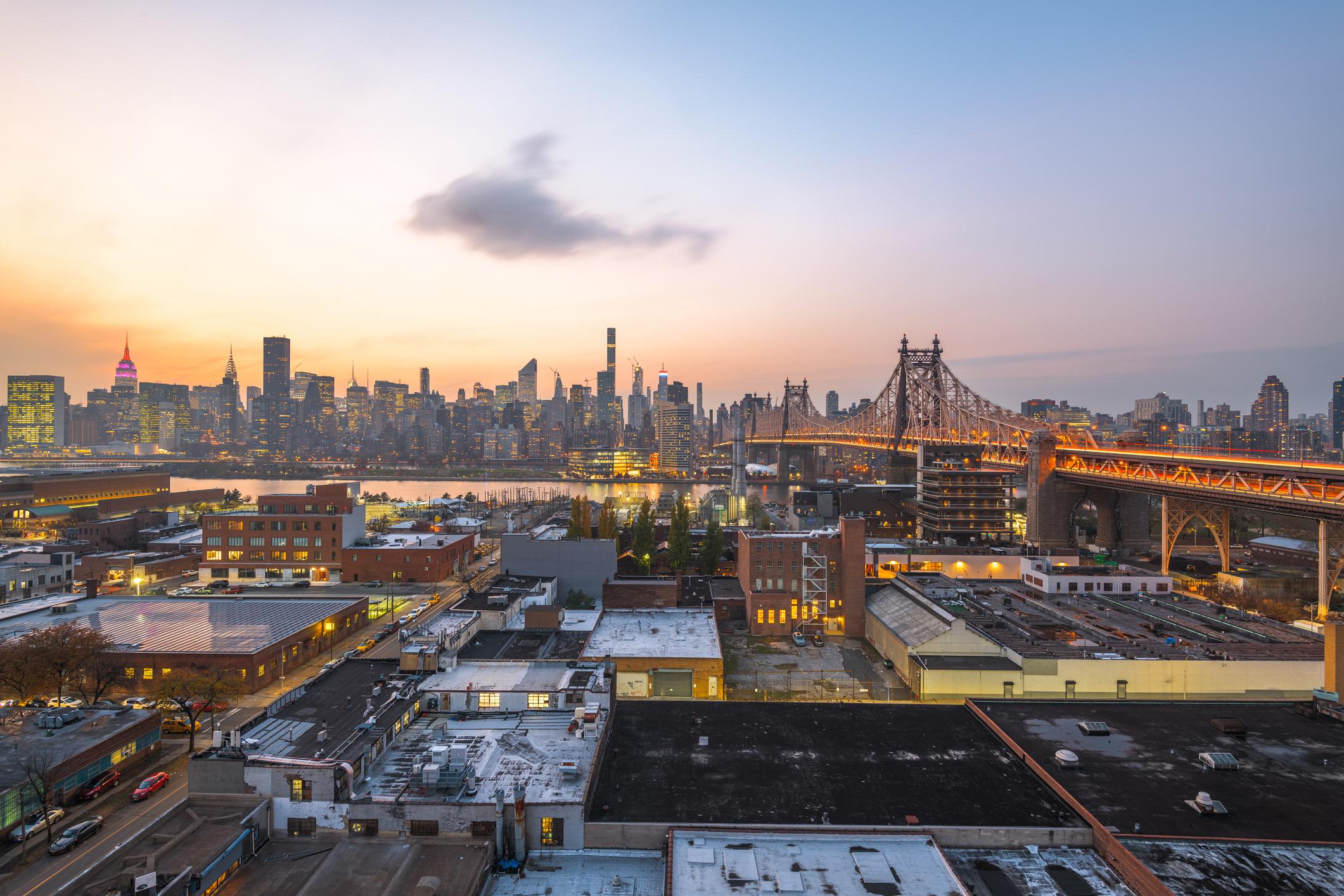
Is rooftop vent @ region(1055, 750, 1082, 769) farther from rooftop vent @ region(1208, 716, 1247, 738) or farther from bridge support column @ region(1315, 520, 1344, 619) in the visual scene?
bridge support column @ region(1315, 520, 1344, 619)

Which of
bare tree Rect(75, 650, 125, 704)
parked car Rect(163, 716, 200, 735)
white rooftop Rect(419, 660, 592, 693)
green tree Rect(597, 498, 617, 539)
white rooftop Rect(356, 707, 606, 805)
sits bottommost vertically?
parked car Rect(163, 716, 200, 735)

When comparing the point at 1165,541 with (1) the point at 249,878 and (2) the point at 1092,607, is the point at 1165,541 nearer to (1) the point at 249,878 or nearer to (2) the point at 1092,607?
(2) the point at 1092,607

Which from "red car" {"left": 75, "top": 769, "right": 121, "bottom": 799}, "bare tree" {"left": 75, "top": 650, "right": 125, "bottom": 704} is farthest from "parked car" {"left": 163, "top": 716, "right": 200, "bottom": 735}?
"red car" {"left": 75, "top": 769, "right": 121, "bottom": 799}

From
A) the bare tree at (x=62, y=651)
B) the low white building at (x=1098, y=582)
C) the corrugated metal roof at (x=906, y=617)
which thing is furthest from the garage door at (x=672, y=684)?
the low white building at (x=1098, y=582)

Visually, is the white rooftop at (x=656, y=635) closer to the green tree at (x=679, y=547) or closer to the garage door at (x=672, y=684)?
the garage door at (x=672, y=684)

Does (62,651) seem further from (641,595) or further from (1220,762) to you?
(1220,762)

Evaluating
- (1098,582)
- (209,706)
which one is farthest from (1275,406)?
(209,706)
